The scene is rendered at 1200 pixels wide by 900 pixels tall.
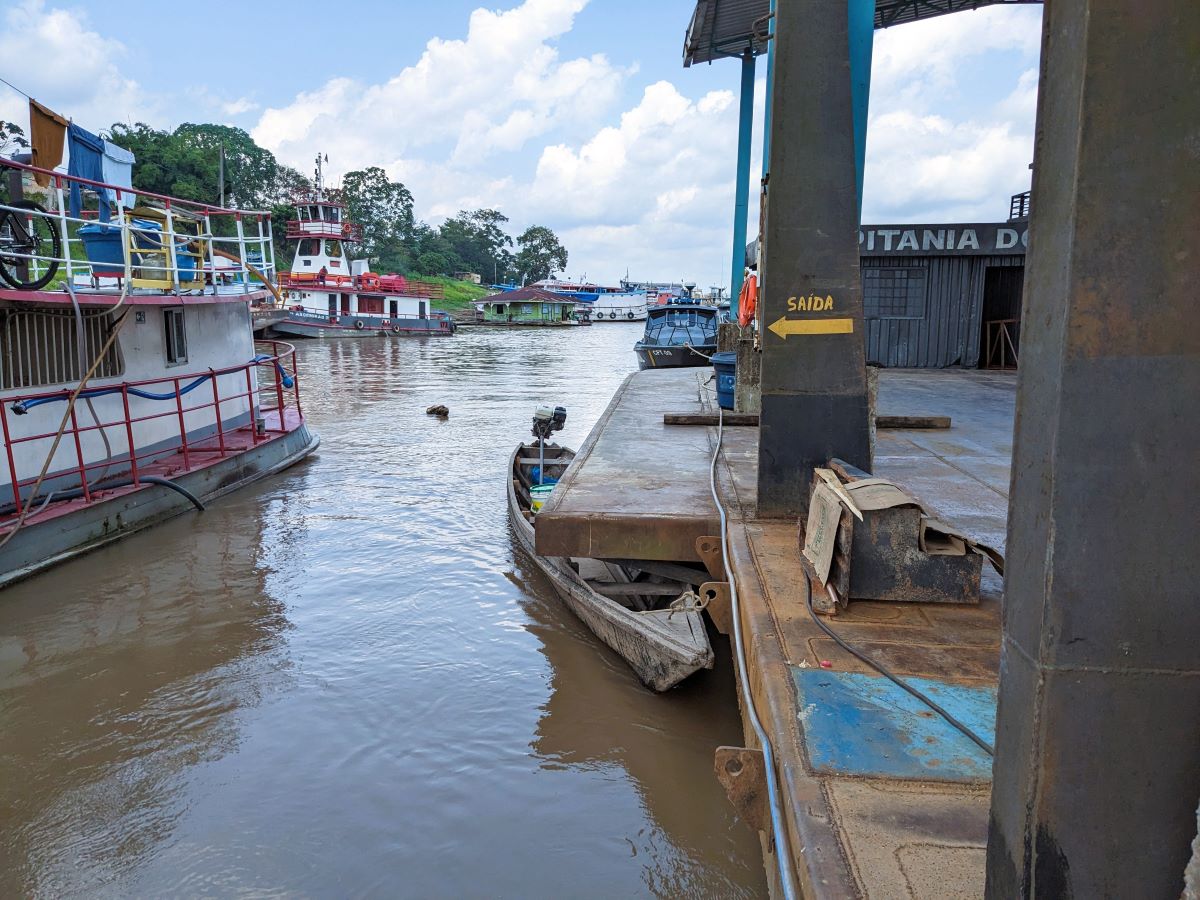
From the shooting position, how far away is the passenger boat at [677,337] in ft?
77.2

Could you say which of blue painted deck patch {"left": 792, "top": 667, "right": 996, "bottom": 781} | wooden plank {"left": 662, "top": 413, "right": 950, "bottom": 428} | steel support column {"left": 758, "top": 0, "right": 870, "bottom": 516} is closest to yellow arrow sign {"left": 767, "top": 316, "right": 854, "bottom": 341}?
steel support column {"left": 758, "top": 0, "right": 870, "bottom": 516}

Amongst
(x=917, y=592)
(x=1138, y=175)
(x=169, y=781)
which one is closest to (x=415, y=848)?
(x=169, y=781)

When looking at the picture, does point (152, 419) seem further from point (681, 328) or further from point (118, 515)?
point (681, 328)

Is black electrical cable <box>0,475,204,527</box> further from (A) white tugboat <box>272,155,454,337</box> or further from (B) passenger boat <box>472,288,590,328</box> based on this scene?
(B) passenger boat <box>472,288,590,328</box>

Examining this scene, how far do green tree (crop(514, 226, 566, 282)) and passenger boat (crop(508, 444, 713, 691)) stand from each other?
4613 inches

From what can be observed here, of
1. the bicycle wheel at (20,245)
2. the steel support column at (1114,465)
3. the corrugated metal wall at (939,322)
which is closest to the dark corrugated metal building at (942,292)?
the corrugated metal wall at (939,322)

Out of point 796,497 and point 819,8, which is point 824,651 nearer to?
point 796,497

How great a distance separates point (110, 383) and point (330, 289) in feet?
130

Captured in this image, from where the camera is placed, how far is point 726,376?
10930 mm

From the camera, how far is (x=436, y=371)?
3127 centimetres

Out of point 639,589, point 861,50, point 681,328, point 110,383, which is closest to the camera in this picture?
point 639,589

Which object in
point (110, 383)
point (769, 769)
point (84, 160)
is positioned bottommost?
point (769, 769)

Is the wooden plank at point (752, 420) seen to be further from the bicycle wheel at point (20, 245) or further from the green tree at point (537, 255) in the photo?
the green tree at point (537, 255)

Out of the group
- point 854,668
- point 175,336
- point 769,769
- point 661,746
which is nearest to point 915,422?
point 661,746
